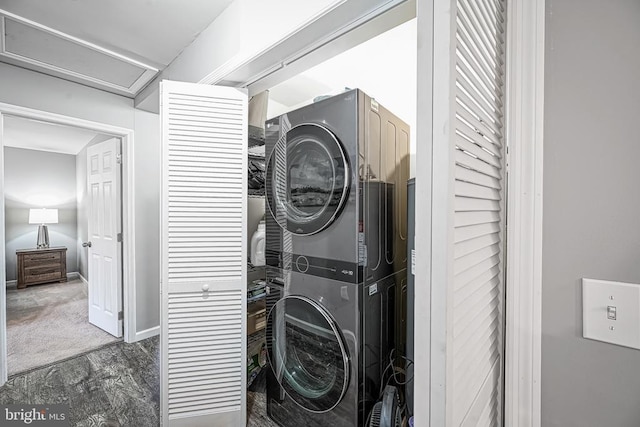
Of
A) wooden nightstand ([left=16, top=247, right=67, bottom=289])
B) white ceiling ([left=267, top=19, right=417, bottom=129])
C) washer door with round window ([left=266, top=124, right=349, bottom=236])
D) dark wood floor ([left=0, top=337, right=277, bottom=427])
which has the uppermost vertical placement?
white ceiling ([left=267, top=19, right=417, bottom=129])

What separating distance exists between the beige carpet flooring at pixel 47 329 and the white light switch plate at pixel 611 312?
3719 millimetres

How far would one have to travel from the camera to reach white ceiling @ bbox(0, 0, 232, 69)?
1690 mm

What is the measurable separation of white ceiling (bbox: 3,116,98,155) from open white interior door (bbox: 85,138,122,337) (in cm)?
94

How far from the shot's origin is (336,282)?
1.37 meters

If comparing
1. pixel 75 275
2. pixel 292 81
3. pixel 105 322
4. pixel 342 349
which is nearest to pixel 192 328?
pixel 342 349

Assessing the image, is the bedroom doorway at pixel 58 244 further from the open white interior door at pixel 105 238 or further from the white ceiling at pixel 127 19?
the white ceiling at pixel 127 19

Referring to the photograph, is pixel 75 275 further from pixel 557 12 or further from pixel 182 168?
pixel 557 12

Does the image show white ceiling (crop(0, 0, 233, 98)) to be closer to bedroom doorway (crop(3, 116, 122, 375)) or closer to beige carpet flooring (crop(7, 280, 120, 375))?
bedroom doorway (crop(3, 116, 122, 375))

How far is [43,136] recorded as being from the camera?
4.47m

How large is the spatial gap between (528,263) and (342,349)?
0.93 metres

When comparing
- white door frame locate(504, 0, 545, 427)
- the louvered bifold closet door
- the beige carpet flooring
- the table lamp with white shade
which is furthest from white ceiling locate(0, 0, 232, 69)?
the table lamp with white shade

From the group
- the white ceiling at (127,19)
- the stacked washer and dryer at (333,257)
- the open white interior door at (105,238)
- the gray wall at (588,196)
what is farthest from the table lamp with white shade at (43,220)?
the gray wall at (588,196)

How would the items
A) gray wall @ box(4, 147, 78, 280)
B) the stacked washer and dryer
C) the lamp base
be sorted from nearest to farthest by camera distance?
the stacked washer and dryer < gray wall @ box(4, 147, 78, 280) < the lamp base

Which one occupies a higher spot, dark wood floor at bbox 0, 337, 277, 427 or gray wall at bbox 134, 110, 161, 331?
gray wall at bbox 134, 110, 161, 331
